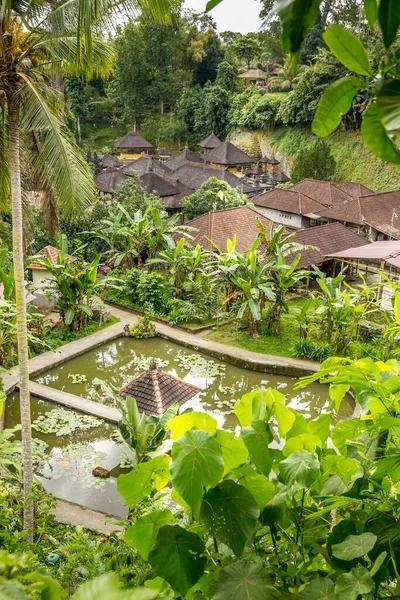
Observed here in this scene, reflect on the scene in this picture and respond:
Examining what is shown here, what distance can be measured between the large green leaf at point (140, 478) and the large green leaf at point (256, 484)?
0.68 feet

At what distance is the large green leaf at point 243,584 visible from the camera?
3.18 feet

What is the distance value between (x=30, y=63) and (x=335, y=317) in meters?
6.41

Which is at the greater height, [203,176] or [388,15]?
[388,15]

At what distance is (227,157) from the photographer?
24.8 m

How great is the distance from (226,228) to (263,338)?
3666 mm

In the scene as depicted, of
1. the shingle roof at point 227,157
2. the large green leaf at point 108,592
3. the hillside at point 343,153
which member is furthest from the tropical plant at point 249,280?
the shingle roof at point 227,157

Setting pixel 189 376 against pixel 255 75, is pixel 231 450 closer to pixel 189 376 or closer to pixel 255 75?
pixel 189 376

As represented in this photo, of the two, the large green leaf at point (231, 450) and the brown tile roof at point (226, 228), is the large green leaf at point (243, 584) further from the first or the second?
the brown tile roof at point (226, 228)

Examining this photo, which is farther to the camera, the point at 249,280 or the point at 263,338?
the point at 263,338

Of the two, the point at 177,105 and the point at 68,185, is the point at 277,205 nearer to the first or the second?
the point at 68,185

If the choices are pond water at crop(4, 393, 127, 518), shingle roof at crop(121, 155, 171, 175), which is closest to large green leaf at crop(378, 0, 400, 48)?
pond water at crop(4, 393, 127, 518)

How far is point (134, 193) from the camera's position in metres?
13.2

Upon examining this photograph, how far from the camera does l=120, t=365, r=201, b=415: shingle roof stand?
238 inches

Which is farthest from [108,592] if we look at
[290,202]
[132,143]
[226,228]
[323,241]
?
[132,143]
